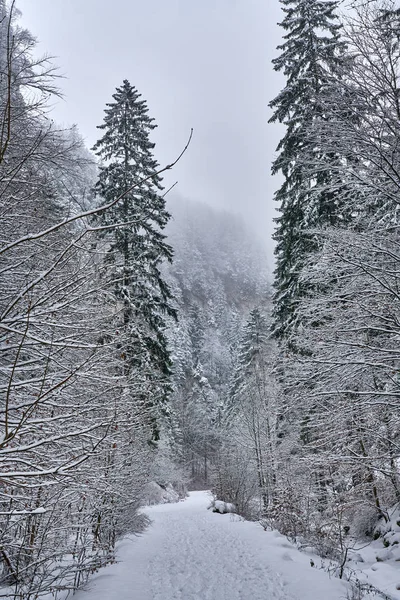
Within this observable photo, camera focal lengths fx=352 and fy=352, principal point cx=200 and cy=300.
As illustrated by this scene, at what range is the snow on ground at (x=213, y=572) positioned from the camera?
5.23 metres

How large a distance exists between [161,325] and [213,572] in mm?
7720

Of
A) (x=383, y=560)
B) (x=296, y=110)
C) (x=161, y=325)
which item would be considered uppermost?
(x=296, y=110)

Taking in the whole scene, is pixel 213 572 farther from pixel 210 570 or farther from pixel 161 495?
pixel 161 495

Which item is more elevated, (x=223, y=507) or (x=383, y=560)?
(x=383, y=560)

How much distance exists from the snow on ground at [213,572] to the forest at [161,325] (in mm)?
484

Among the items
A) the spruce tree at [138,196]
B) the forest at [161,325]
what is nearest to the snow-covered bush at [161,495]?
the forest at [161,325]

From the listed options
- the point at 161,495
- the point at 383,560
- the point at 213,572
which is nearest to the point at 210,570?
the point at 213,572

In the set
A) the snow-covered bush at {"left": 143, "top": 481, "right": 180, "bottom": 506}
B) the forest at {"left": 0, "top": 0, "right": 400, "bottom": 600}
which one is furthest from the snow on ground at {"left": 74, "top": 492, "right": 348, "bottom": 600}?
the snow-covered bush at {"left": 143, "top": 481, "right": 180, "bottom": 506}

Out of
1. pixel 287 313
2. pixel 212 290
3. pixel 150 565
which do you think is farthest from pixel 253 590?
pixel 212 290

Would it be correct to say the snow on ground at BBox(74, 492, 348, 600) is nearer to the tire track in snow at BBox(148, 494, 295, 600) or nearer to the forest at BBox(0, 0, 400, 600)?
the tire track in snow at BBox(148, 494, 295, 600)

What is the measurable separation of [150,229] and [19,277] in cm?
929

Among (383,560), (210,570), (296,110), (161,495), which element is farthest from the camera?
(161,495)

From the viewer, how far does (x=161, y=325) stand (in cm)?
1297

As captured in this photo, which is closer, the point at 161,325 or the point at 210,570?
the point at 210,570
